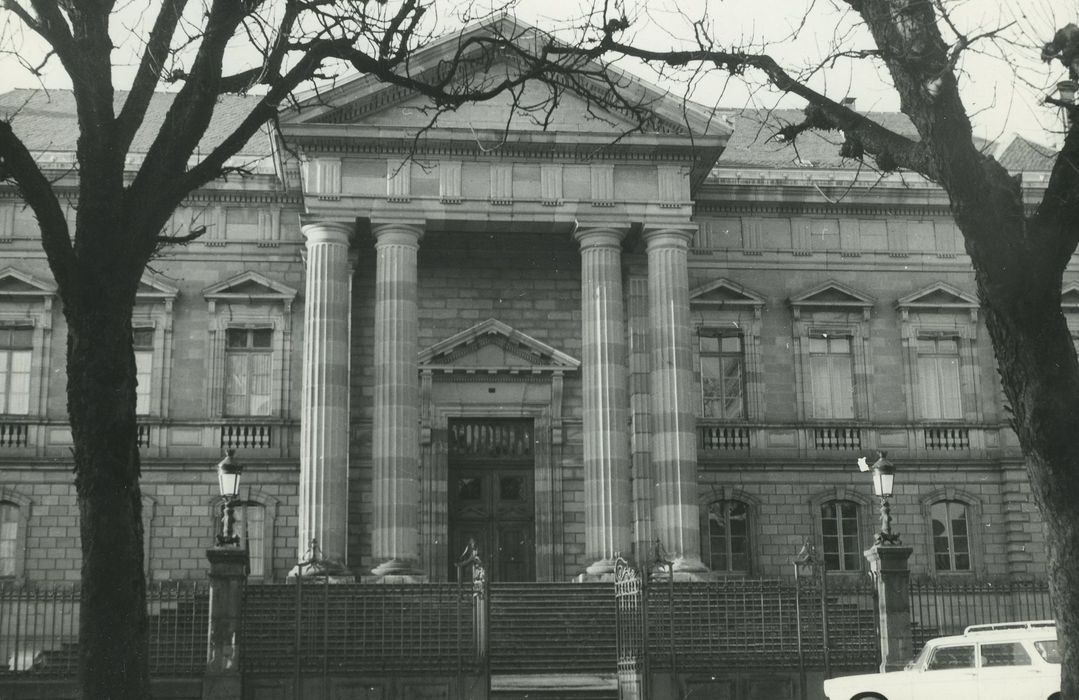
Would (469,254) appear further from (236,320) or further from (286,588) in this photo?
(286,588)

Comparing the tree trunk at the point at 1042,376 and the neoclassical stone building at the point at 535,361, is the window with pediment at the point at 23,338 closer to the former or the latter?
the neoclassical stone building at the point at 535,361

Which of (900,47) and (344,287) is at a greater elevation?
(344,287)

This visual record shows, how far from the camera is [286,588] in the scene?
23375 mm

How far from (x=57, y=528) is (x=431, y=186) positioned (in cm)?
1220

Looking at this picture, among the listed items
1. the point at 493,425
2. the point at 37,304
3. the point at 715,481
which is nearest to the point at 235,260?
the point at 37,304

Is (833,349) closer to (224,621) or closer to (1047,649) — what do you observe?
(1047,649)

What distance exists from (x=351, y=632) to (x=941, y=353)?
1937cm

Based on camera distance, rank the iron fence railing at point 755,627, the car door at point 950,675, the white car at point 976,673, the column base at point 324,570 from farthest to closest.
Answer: the column base at point 324,570, the iron fence railing at point 755,627, the car door at point 950,675, the white car at point 976,673

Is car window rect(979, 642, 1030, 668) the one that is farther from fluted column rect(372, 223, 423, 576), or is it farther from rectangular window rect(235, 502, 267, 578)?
rectangular window rect(235, 502, 267, 578)

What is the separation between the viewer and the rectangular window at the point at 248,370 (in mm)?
34656

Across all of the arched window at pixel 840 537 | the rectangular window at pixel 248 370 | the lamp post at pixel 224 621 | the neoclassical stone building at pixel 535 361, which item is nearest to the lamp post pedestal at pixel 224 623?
the lamp post at pixel 224 621

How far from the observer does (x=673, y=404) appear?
1208 inches

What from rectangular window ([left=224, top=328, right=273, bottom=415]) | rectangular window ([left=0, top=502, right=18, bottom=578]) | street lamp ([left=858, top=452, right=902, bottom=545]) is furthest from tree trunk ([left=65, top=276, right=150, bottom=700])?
rectangular window ([left=0, top=502, right=18, bottom=578])

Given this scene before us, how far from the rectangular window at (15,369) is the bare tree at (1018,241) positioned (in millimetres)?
27115
